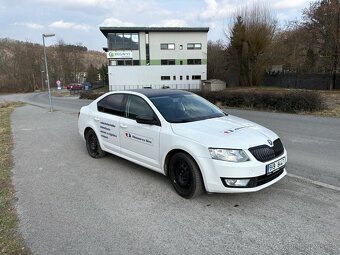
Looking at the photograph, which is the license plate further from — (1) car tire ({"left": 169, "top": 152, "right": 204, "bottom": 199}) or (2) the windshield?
(2) the windshield

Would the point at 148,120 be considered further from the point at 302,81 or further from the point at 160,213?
the point at 302,81

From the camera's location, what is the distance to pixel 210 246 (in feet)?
10.2

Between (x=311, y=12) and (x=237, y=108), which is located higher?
(x=311, y=12)

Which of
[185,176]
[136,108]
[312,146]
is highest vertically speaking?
[136,108]

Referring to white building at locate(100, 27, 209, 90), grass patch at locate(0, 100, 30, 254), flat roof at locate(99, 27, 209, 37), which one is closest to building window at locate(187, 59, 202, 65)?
white building at locate(100, 27, 209, 90)

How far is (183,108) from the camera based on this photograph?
5.11m

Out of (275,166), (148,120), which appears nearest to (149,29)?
(148,120)

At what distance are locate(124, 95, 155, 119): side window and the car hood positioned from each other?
2.35 ft

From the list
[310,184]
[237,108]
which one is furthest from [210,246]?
[237,108]

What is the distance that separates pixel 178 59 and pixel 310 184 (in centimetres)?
4935

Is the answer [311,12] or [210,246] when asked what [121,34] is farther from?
[210,246]

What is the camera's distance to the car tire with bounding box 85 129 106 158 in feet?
21.3

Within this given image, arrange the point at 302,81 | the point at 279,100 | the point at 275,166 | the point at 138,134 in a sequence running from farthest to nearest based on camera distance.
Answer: the point at 302,81
the point at 279,100
the point at 138,134
the point at 275,166

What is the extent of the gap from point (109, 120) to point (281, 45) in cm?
3990
